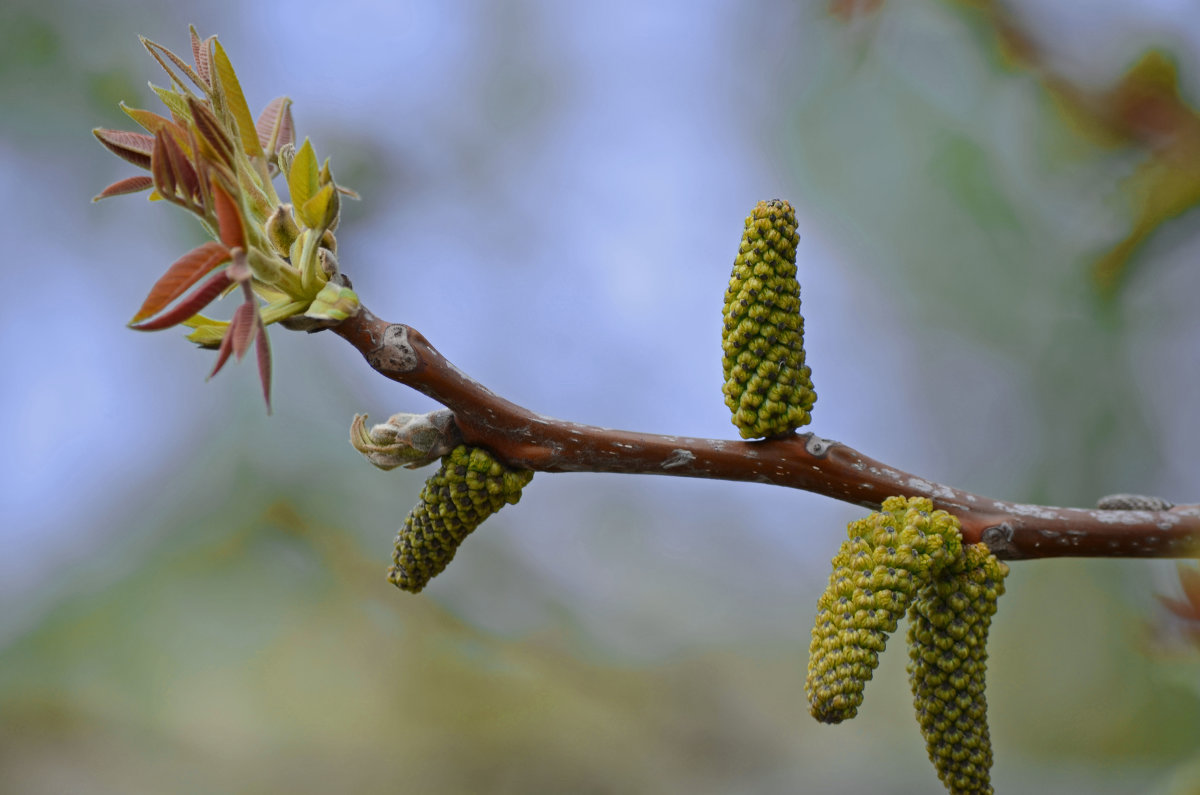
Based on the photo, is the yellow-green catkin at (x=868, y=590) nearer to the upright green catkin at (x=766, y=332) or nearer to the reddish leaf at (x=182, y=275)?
the upright green catkin at (x=766, y=332)

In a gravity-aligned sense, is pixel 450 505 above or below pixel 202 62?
below

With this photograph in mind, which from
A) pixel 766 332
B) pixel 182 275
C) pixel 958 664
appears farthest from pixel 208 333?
pixel 958 664

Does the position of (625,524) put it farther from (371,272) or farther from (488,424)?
(488,424)

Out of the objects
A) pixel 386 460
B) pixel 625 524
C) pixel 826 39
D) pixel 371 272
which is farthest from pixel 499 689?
pixel 826 39

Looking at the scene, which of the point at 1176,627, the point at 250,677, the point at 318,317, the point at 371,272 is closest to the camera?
the point at 318,317

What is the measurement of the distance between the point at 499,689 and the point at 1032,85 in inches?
36.8

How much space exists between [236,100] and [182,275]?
0.11 meters

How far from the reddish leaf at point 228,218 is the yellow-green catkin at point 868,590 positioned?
0.29 metres

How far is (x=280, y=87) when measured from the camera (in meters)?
1.07

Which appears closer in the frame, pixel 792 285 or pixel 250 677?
pixel 792 285

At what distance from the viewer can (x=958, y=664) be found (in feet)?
1.34

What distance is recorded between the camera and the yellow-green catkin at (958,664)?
410 mm

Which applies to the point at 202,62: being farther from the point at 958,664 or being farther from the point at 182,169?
the point at 958,664

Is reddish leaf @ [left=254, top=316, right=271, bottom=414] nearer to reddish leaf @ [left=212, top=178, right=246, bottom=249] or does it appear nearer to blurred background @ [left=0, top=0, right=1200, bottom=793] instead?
reddish leaf @ [left=212, top=178, right=246, bottom=249]
